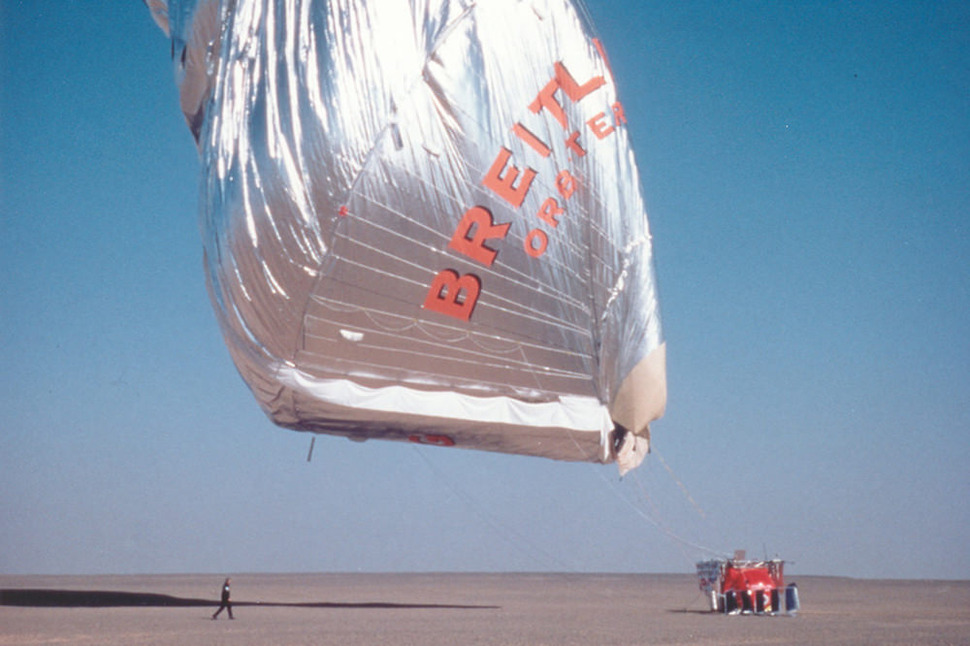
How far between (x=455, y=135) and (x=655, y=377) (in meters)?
4.18

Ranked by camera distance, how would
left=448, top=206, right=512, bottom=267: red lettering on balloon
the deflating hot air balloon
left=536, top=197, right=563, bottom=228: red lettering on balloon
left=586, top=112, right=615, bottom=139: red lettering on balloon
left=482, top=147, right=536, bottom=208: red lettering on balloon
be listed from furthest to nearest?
left=586, top=112, right=615, bottom=139: red lettering on balloon < left=536, top=197, right=563, bottom=228: red lettering on balloon < left=482, top=147, right=536, bottom=208: red lettering on balloon < left=448, top=206, right=512, bottom=267: red lettering on balloon < the deflating hot air balloon

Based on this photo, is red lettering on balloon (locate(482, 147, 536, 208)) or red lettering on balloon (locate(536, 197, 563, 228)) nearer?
red lettering on balloon (locate(482, 147, 536, 208))

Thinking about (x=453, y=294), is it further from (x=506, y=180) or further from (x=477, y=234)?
(x=506, y=180)

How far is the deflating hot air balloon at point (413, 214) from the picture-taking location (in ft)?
29.3

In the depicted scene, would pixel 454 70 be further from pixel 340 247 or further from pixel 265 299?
pixel 265 299

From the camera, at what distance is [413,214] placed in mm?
9500

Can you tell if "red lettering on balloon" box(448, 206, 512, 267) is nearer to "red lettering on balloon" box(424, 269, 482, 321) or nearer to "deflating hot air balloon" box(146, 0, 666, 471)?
"deflating hot air balloon" box(146, 0, 666, 471)

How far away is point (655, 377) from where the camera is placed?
1218 cm

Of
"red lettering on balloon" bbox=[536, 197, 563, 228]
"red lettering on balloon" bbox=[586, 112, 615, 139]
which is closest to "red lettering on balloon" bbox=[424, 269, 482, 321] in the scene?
"red lettering on balloon" bbox=[536, 197, 563, 228]

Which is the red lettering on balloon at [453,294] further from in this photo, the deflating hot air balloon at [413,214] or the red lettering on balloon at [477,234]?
the red lettering on balloon at [477,234]

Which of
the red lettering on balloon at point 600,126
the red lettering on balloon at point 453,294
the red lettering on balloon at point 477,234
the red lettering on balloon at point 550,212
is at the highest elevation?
the red lettering on balloon at point 600,126

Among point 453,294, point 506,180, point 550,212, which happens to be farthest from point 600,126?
point 453,294

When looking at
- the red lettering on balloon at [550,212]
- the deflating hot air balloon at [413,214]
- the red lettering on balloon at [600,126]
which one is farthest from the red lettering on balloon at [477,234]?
the red lettering on balloon at [600,126]

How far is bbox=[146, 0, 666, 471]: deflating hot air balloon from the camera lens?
352 inches
